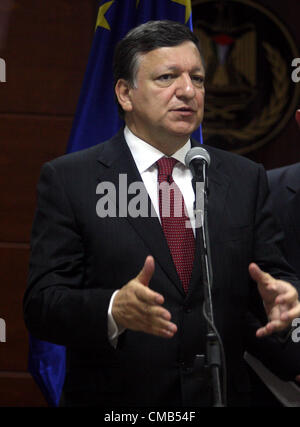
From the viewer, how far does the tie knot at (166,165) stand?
1677 mm

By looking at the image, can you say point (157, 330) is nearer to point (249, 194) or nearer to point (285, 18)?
point (249, 194)

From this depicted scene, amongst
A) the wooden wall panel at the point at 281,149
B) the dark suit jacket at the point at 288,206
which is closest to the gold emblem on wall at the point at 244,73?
the wooden wall panel at the point at 281,149

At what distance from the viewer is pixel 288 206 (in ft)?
7.18

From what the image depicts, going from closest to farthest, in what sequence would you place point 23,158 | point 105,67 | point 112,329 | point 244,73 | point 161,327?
1. point 161,327
2. point 112,329
3. point 105,67
4. point 23,158
5. point 244,73

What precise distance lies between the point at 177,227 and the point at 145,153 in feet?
0.83

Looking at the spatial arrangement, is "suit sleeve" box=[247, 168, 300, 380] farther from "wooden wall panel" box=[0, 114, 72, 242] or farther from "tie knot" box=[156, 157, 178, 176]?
"wooden wall panel" box=[0, 114, 72, 242]

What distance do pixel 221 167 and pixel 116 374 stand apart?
2.16ft

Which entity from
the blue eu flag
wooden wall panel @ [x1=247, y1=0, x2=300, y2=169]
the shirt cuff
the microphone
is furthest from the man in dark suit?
wooden wall panel @ [x1=247, y1=0, x2=300, y2=169]

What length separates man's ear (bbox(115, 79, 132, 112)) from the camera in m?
1.76

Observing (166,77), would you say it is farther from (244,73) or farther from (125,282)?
(244,73)

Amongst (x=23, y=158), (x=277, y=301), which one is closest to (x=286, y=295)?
(x=277, y=301)

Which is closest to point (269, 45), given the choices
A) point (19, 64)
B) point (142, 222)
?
point (19, 64)

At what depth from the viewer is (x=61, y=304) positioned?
4.78 ft

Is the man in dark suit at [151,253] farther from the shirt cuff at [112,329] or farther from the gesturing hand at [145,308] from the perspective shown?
the gesturing hand at [145,308]
